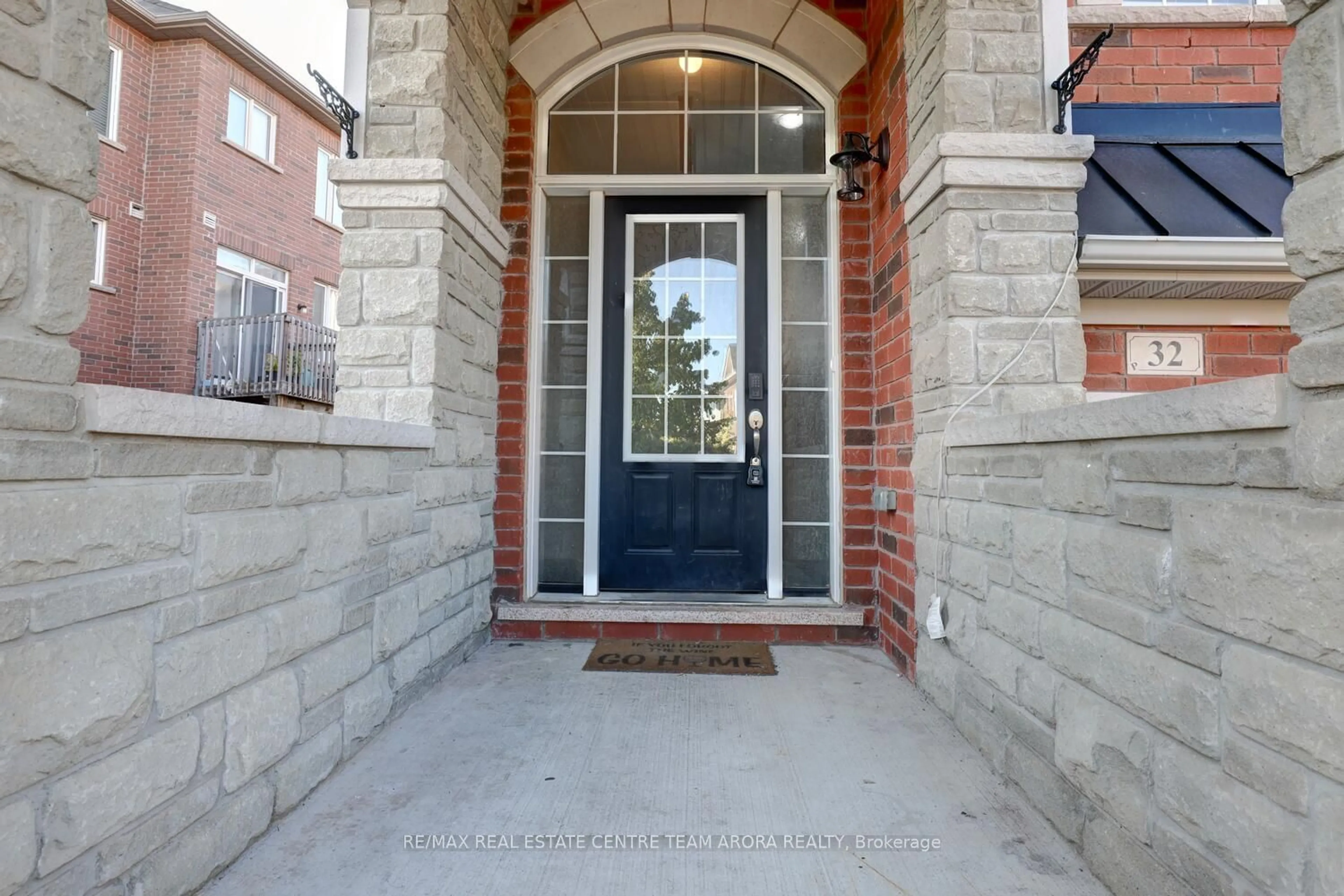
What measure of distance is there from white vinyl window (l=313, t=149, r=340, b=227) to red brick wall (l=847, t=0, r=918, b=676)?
10.3 metres

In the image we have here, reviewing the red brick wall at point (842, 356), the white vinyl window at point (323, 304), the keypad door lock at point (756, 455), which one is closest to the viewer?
the red brick wall at point (842, 356)

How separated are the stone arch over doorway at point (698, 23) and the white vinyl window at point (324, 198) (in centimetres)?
901

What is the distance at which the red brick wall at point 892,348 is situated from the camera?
2.85 m

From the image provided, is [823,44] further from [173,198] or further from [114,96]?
[114,96]

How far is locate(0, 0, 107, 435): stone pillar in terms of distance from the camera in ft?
3.59

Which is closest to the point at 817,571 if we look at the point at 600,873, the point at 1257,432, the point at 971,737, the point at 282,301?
the point at 971,737

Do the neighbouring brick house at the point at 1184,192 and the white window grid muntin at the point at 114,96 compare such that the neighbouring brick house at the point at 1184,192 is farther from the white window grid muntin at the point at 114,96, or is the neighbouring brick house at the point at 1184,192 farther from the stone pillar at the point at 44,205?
the white window grid muntin at the point at 114,96

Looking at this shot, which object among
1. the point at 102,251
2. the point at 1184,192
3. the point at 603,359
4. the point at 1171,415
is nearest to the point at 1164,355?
A: the point at 1184,192

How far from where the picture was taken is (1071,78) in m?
2.34

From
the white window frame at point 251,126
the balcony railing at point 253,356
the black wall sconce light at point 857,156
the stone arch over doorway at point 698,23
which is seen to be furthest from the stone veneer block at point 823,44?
the white window frame at point 251,126

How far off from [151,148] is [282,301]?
2.44 meters

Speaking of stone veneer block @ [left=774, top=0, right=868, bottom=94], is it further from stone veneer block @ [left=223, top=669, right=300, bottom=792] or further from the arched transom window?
stone veneer block @ [left=223, top=669, right=300, bottom=792]

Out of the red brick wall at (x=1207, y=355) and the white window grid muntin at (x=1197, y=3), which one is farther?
the white window grid muntin at (x=1197, y=3)

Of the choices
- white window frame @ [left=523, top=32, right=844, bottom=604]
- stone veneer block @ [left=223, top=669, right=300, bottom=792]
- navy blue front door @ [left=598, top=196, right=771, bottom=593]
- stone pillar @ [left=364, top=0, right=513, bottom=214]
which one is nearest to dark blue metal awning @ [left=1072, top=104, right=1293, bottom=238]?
white window frame @ [left=523, top=32, right=844, bottom=604]
